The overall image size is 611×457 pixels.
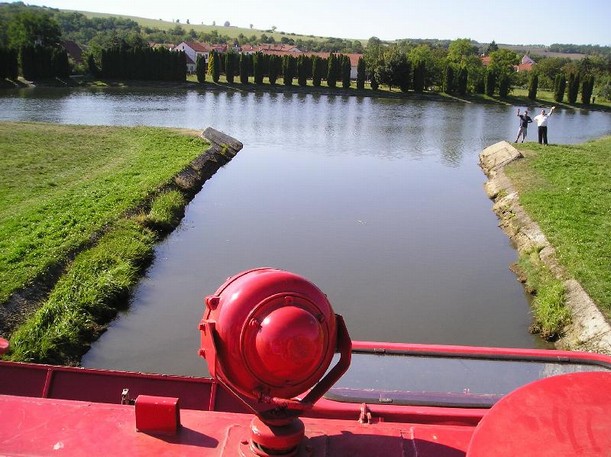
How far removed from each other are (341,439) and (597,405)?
1051 mm

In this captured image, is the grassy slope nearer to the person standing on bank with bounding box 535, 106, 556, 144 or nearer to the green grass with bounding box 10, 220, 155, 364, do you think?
the person standing on bank with bounding box 535, 106, 556, 144

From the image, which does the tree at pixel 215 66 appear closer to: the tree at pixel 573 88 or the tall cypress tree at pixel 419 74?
the tall cypress tree at pixel 419 74

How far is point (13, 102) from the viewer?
3341cm

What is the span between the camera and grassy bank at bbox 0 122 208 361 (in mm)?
7844

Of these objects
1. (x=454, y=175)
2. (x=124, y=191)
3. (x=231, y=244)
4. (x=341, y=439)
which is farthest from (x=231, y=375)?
(x=454, y=175)

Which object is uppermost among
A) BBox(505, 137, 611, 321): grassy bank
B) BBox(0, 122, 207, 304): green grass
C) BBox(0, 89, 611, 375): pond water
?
BBox(505, 137, 611, 321): grassy bank

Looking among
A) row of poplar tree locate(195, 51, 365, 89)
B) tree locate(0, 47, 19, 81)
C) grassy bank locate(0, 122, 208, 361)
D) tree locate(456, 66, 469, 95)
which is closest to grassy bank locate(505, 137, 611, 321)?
grassy bank locate(0, 122, 208, 361)

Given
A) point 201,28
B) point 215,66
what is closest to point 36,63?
point 215,66

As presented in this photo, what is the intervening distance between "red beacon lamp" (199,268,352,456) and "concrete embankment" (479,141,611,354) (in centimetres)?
616

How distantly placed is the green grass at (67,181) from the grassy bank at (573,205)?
7754mm

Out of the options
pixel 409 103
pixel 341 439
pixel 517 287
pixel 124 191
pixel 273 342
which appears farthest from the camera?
pixel 409 103

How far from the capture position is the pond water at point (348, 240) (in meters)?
8.57

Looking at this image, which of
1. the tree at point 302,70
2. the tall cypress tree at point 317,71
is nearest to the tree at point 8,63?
the tree at point 302,70

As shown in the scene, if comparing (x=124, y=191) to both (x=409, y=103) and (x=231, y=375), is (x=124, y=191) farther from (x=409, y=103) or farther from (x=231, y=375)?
(x=409, y=103)
